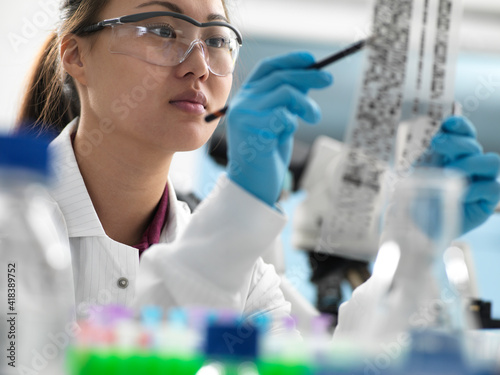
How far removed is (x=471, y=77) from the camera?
15.1 ft

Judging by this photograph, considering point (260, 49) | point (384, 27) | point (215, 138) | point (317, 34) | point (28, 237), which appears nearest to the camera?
point (28, 237)

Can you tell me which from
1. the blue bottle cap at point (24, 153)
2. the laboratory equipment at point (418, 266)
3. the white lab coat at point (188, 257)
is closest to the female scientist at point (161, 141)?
the white lab coat at point (188, 257)

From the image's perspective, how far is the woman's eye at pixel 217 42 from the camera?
110 cm

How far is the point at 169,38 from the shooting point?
1051 mm

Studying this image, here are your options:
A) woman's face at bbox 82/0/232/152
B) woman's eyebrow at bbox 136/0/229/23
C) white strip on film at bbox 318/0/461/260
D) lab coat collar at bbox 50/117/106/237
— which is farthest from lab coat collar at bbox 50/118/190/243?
white strip on film at bbox 318/0/461/260

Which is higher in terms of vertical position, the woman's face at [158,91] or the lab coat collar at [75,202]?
the woman's face at [158,91]

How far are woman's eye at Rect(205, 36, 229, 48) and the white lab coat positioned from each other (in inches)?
15.1

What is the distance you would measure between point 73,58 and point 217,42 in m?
0.33

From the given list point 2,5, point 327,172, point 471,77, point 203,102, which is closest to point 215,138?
point 327,172

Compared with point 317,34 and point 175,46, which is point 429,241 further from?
point 317,34

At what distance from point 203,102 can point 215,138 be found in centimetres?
71

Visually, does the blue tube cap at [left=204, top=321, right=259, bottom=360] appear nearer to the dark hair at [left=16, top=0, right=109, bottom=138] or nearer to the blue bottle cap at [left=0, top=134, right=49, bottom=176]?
the blue bottle cap at [left=0, top=134, right=49, bottom=176]

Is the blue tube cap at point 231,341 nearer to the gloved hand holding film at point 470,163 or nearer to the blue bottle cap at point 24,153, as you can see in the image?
the blue bottle cap at point 24,153

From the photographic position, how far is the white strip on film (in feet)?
2.75
